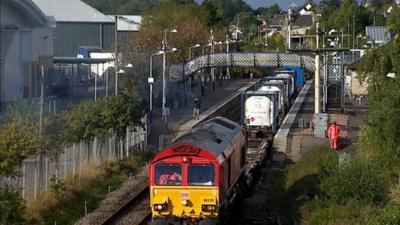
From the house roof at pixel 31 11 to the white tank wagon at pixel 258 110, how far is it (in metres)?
14.2

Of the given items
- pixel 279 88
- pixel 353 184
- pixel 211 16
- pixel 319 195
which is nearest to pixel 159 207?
pixel 353 184

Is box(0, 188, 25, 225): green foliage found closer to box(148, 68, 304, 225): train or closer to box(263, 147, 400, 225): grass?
box(148, 68, 304, 225): train

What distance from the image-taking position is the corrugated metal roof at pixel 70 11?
81438 millimetres

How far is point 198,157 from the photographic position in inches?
866

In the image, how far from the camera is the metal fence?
26688 millimetres

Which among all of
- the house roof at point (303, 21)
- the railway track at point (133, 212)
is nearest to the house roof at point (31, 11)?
the railway track at point (133, 212)

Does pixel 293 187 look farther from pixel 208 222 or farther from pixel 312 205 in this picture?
pixel 208 222

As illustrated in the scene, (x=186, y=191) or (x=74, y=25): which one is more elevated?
(x=74, y=25)

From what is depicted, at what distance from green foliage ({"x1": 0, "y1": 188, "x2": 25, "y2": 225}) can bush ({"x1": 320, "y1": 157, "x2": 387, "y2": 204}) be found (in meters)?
9.72

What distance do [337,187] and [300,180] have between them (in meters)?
5.49

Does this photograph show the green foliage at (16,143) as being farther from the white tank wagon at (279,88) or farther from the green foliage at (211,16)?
the green foliage at (211,16)

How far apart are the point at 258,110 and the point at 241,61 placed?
81.0ft

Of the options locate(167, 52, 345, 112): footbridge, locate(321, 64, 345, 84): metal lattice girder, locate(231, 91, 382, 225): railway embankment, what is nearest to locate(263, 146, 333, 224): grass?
locate(231, 91, 382, 225): railway embankment

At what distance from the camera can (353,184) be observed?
24594mm
